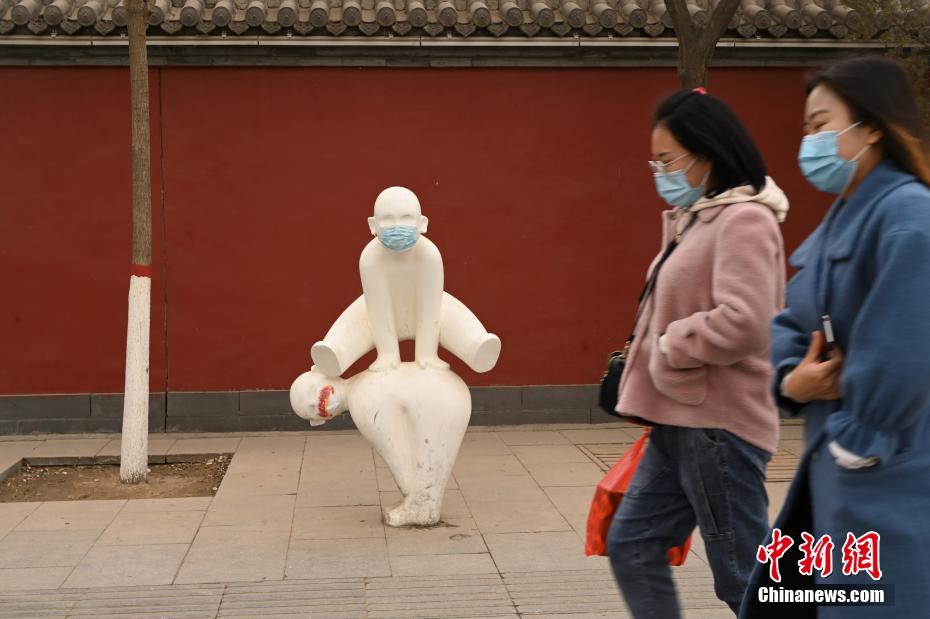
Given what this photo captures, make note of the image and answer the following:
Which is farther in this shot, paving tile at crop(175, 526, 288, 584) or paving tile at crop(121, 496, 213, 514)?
paving tile at crop(121, 496, 213, 514)

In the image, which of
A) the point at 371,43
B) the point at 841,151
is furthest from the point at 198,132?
the point at 841,151

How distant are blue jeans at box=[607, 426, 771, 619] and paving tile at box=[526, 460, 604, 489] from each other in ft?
10.6

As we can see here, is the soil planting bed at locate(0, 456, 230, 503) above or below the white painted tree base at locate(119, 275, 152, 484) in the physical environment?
below

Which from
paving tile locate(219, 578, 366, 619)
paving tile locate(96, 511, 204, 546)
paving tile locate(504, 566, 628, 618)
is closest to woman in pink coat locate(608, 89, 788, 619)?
paving tile locate(504, 566, 628, 618)

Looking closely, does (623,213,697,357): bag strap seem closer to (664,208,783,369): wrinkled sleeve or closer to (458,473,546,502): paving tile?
(664,208,783,369): wrinkled sleeve

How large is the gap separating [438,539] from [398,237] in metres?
1.49

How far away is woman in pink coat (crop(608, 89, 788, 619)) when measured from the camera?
9.52 feet

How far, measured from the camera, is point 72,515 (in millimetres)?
5801

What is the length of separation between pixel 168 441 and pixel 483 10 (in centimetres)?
381

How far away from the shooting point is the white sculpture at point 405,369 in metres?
5.38

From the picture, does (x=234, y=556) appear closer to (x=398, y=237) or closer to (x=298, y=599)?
(x=298, y=599)

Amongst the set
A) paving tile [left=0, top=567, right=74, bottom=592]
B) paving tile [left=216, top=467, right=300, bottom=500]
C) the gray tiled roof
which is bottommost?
paving tile [left=0, top=567, right=74, bottom=592]

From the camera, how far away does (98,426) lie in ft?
26.0

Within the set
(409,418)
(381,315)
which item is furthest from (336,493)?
(381,315)
